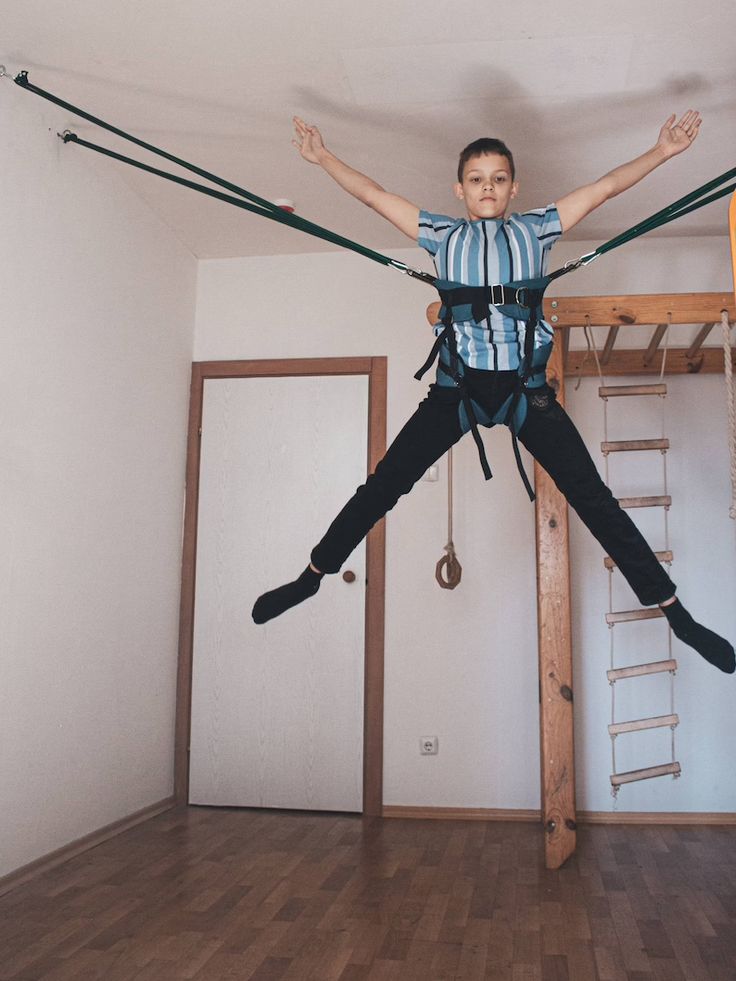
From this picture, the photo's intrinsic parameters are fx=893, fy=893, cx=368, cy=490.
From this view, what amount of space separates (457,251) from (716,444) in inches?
102

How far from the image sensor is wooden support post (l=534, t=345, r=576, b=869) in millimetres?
3633

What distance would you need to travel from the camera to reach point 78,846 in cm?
367

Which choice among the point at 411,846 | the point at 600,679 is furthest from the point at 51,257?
the point at 600,679

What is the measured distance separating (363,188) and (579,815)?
3.22 metres

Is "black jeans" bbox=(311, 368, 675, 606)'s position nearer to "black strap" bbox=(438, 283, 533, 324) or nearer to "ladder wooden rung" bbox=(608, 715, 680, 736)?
"black strap" bbox=(438, 283, 533, 324)

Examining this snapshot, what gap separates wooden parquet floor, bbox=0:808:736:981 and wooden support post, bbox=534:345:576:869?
0.69 feet

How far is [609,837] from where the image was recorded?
4.10 meters

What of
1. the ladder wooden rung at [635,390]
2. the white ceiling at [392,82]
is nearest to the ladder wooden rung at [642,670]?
the ladder wooden rung at [635,390]

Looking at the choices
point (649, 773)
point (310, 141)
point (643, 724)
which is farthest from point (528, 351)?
point (649, 773)

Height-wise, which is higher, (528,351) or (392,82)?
(392,82)

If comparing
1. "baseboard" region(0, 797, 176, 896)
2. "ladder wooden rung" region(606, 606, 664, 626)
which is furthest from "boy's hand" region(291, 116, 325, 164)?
"baseboard" region(0, 797, 176, 896)

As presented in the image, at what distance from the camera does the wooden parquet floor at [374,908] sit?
2.53 m

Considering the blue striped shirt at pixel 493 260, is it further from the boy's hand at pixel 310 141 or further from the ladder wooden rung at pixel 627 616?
the ladder wooden rung at pixel 627 616

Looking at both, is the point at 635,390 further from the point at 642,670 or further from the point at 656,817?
the point at 656,817
